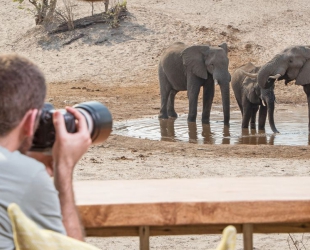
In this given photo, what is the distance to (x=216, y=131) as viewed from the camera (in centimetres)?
1275

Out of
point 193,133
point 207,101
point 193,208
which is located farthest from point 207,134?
point 193,208

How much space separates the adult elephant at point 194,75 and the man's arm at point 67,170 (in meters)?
11.4

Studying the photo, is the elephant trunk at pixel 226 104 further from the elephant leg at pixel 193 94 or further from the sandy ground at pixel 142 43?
the sandy ground at pixel 142 43

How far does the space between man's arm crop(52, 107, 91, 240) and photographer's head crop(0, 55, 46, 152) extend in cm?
13

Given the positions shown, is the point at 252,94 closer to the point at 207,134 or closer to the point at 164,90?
the point at 207,134

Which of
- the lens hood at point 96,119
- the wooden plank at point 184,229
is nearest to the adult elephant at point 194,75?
the wooden plank at point 184,229

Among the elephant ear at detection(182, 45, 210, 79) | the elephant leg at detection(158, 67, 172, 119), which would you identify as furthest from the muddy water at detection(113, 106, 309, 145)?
the elephant ear at detection(182, 45, 210, 79)

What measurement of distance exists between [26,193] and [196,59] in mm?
12888

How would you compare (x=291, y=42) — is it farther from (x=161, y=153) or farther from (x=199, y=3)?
(x=161, y=153)

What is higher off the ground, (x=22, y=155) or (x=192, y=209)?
(x=22, y=155)

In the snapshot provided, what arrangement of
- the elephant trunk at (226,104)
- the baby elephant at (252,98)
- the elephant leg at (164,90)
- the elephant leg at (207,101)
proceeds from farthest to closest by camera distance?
the elephant leg at (164,90)
the elephant leg at (207,101)
the elephant trunk at (226,104)
the baby elephant at (252,98)

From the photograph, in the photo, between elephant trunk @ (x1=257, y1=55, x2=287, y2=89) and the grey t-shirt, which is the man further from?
elephant trunk @ (x1=257, y1=55, x2=287, y2=89)

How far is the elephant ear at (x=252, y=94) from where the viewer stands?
43.4 feet

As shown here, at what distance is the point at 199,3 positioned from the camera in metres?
26.4
